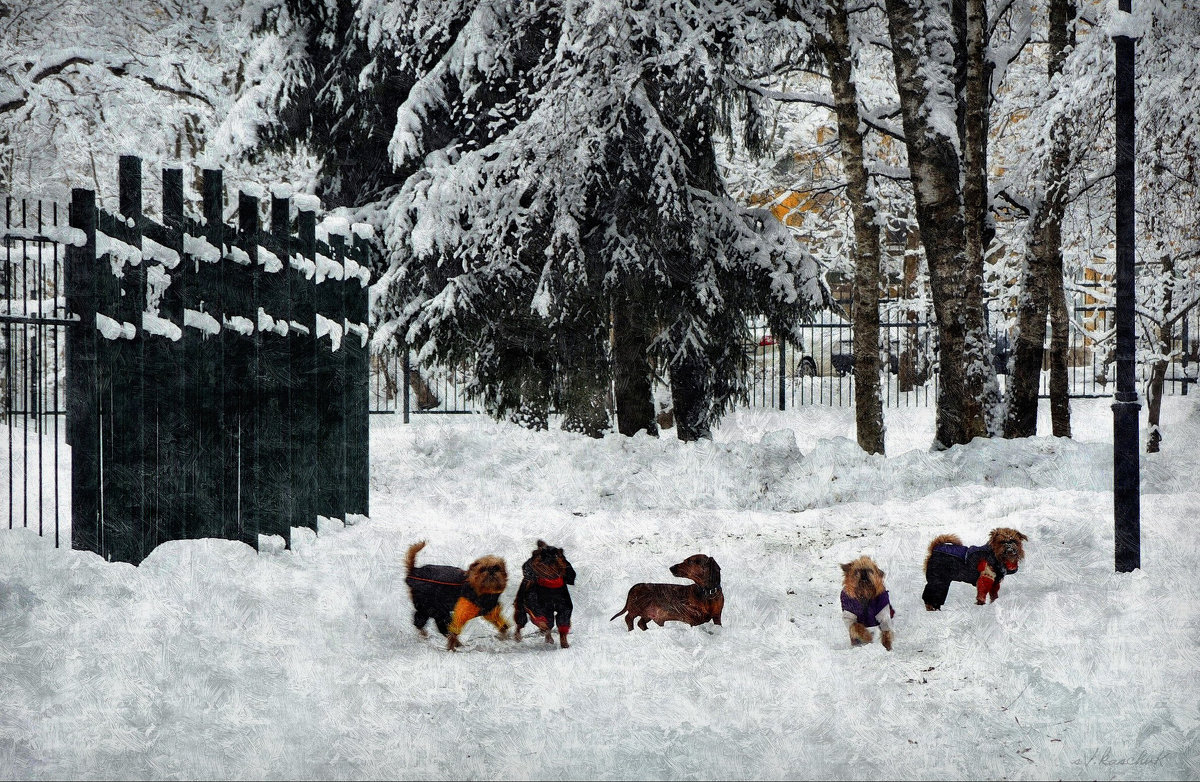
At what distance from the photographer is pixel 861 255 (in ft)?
40.8

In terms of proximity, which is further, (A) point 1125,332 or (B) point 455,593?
(A) point 1125,332

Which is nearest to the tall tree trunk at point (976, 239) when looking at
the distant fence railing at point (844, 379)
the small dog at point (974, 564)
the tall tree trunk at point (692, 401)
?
the tall tree trunk at point (692, 401)

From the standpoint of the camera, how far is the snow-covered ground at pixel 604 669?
376 cm

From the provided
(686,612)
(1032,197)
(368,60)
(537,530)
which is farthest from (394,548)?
(1032,197)

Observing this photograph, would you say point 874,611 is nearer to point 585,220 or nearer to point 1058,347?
point 585,220

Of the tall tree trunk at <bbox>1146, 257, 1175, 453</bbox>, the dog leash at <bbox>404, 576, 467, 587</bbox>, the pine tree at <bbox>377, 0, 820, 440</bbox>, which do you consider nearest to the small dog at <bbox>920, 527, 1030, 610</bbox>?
the dog leash at <bbox>404, 576, 467, 587</bbox>

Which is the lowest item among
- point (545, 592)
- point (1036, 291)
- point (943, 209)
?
point (545, 592)

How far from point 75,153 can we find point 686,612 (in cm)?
1751

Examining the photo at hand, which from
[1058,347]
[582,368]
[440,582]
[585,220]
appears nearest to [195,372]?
[440,582]

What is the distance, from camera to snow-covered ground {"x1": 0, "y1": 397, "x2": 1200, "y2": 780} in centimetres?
376

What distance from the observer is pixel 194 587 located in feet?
16.8

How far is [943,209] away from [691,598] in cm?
758

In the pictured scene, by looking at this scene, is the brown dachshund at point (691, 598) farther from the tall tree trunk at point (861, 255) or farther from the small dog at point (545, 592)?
the tall tree trunk at point (861, 255)

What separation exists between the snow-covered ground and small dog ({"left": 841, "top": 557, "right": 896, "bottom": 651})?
0.15 meters
